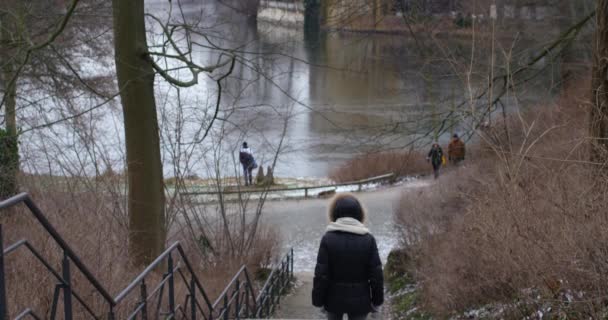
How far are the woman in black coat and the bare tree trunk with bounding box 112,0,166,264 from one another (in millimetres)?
5368

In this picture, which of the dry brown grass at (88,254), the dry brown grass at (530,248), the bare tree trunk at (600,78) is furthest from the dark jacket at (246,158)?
the bare tree trunk at (600,78)

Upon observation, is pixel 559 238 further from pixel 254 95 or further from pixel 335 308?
pixel 254 95

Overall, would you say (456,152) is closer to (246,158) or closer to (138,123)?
(246,158)

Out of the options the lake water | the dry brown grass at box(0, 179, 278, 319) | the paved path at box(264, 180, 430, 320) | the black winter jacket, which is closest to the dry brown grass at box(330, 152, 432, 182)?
the lake water

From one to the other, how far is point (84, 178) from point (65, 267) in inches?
337

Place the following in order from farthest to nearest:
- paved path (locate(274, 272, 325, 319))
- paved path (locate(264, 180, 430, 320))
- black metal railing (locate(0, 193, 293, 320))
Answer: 1. paved path (locate(264, 180, 430, 320))
2. paved path (locate(274, 272, 325, 319))
3. black metal railing (locate(0, 193, 293, 320))

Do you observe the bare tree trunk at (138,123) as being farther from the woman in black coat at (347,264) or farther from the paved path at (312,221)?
the paved path at (312,221)

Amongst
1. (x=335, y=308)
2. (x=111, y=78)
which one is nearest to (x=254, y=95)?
(x=111, y=78)

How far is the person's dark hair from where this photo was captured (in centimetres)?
484

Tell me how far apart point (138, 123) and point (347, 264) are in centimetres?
579

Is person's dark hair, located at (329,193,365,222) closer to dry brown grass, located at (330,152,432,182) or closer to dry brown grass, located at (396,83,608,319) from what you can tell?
dry brown grass, located at (396,83,608,319)

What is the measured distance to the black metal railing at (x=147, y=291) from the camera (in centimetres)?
283

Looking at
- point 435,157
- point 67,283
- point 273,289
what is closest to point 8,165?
point 273,289

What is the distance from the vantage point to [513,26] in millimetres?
17141
